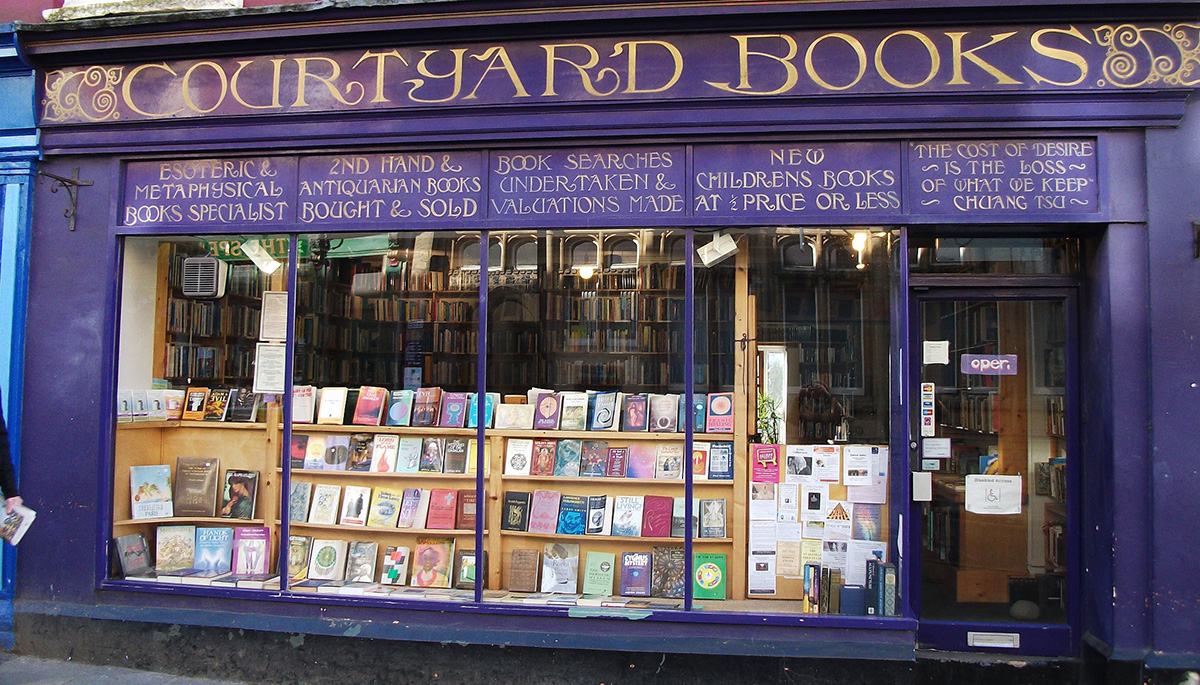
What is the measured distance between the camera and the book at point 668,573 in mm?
5535

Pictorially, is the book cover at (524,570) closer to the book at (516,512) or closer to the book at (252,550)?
the book at (516,512)

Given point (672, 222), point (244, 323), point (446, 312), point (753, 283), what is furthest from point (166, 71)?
point (753, 283)

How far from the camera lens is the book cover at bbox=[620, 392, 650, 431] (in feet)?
19.5

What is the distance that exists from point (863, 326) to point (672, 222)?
1587 millimetres

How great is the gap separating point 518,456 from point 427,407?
83 cm

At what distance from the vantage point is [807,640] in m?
5.11

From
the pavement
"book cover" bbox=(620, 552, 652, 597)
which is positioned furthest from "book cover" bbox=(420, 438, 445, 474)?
the pavement

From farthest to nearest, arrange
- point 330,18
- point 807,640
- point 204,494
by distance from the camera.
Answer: point 204,494 < point 330,18 < point 807,640

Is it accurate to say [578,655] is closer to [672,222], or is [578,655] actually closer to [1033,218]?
[672,222]

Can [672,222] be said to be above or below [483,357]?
above

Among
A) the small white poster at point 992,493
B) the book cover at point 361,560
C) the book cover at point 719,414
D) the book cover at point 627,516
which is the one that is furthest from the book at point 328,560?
the small white poster at point 992,493

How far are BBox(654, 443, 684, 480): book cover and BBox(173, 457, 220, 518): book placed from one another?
3446 mm

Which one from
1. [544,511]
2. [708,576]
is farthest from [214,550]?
[708,576]

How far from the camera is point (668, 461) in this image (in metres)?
5.82
